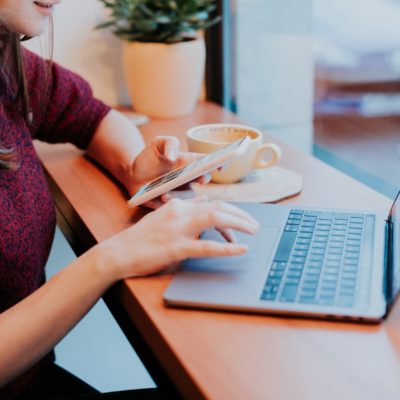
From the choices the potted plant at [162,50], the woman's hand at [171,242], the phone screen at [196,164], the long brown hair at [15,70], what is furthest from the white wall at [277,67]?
the woman's hand at [171,242]

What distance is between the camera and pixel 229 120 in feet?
4.43

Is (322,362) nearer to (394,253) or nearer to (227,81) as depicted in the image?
(394,253)

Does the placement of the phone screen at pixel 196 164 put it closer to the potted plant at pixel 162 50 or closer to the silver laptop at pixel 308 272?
the silver laptop at pixel 308 272

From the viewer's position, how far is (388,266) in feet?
2.05

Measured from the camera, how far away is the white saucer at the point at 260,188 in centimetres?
88

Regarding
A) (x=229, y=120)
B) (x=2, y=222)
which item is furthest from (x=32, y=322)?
(x=229, y=120)

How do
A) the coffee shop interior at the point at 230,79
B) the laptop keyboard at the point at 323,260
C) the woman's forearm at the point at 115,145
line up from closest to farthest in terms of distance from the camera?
the laptop keyboard at the point at 323,260 < the woman's forearm at the point at 115,145 < the coffee shop interior at the point at 230,79

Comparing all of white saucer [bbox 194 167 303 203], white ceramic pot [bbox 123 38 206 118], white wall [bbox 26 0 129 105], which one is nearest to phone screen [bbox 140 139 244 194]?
white saucer [bbox 194 167 303 203]

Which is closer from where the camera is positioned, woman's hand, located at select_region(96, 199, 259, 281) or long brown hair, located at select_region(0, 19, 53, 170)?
woman's hand, located at select_region(96, 199, 259, 281)

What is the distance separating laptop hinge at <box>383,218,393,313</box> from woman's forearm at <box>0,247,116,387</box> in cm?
27

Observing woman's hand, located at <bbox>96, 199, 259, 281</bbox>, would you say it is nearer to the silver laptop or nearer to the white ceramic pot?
the silver laptop

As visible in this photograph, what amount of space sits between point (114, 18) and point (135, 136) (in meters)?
0.49

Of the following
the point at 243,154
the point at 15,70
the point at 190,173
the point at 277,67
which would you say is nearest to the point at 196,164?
the point at 190,173

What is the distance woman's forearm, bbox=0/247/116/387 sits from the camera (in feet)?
2.10
